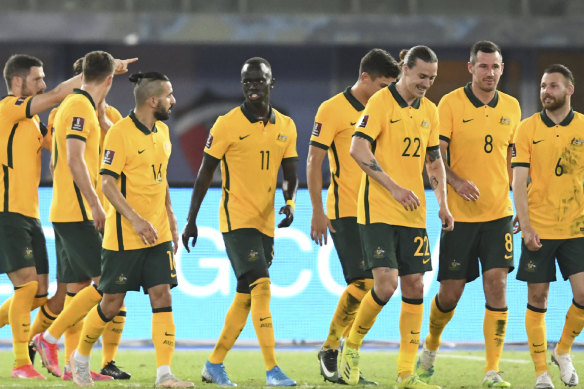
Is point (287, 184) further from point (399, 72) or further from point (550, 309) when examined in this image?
point (550, 309)

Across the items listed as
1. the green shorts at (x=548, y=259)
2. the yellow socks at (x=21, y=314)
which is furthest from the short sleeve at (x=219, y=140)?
the green shorts at (x=548, y=259)

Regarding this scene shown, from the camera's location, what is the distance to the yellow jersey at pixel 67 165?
8.61m

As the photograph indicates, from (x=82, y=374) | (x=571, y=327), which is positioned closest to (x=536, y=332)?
(x=571, y=327)

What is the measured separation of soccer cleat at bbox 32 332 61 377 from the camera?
8914 mm

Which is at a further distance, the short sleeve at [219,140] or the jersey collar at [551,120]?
the jersey collar at [551,120]

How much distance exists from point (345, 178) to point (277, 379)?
172cm

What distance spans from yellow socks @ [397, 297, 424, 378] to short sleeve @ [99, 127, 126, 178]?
2.10 m

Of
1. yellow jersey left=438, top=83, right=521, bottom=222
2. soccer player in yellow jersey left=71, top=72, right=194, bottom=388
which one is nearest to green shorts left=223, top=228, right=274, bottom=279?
soccer player in yellow jersey left=71, top=72, right=194, bottom=388

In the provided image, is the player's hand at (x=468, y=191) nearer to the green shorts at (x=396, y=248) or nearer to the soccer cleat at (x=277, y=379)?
the green shorts at (x=396, y=248)

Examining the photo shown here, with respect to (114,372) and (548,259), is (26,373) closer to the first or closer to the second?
(114,372)

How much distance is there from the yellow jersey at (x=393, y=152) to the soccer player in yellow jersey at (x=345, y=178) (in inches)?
36.0

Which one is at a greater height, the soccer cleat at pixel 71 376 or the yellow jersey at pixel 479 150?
the yellow jersey at pixel 479 150

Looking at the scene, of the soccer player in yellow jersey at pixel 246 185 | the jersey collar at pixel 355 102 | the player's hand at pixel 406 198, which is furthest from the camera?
the jersey collar at pixel 355 102

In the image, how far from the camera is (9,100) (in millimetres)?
9211
